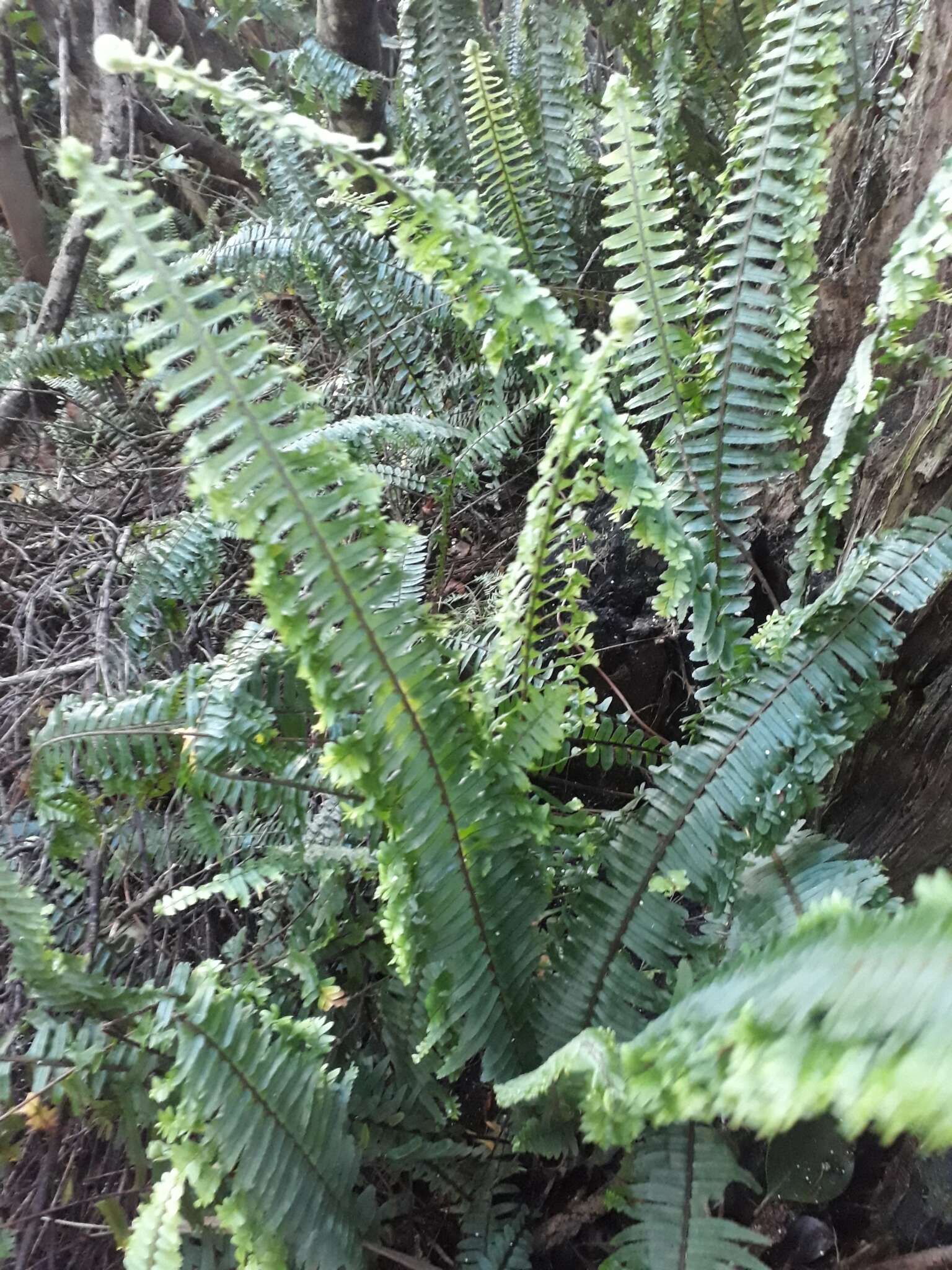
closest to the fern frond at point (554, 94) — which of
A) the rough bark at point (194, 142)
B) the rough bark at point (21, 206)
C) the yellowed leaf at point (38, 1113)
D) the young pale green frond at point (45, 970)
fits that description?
the rough bark at point (194, 142)

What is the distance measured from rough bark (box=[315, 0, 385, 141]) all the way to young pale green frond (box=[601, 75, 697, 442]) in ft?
7.88

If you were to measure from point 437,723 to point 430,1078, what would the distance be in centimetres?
66

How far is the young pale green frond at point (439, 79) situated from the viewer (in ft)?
7.25

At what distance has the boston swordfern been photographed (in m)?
0.70

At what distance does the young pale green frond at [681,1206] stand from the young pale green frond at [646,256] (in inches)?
39.2

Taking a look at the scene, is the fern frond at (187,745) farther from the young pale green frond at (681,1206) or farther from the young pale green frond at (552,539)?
the young pale green frond at (681,1206)

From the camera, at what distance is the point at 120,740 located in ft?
3.73

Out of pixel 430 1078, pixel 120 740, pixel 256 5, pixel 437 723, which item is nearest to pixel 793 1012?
pixel 437 723

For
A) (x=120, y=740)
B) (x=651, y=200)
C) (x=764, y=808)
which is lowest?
(x=120, y=740)

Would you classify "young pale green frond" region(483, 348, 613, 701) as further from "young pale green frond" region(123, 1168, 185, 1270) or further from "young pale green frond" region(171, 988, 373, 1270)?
"young pale green frond" region(123, 1168, 185, 1270)

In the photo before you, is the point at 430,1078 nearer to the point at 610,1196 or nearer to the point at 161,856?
the point at 610,1196

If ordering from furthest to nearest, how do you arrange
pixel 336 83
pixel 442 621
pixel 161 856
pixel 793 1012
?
pixel 336 83 → pixel 161 856 → pixel 442 621 → pixel 793 1012

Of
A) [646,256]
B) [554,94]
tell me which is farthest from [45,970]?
[554,94]

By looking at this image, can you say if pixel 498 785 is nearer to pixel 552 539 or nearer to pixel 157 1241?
pixel 552 539
